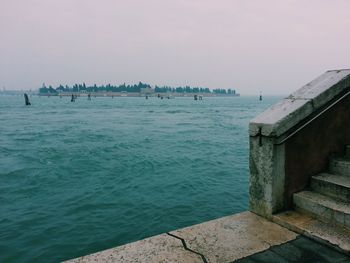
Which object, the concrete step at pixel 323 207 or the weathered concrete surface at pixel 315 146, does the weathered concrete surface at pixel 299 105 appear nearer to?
the weathered concrete surface at pixel 315 146

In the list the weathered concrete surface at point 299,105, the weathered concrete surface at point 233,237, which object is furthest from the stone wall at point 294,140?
the weathered concrete surface at point 233,237

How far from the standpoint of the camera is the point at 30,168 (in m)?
16.6

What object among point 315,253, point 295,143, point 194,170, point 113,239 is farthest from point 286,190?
point 194,170

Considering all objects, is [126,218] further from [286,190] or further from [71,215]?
[286,190]

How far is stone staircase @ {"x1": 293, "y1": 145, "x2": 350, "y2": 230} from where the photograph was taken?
3686 mm

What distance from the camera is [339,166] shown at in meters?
4.36

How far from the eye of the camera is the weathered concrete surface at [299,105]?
3863 millimetres

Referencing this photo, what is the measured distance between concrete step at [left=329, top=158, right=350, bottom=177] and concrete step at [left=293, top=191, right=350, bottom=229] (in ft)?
1.69

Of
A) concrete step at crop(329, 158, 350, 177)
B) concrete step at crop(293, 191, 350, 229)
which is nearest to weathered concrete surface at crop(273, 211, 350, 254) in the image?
concrete step at crop(293, 191, 350, 229)

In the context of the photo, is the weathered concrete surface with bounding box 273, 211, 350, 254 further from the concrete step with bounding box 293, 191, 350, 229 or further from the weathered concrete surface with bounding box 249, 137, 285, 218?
the weathered concrete surface with bounding box 249, 137, 285, 218

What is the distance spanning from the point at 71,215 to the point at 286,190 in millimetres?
7800

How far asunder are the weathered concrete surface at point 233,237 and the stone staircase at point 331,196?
51cm

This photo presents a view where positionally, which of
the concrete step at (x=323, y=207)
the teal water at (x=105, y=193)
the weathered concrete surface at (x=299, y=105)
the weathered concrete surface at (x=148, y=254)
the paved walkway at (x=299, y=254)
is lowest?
the teal water at (x=105, y=193)

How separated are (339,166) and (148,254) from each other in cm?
288
